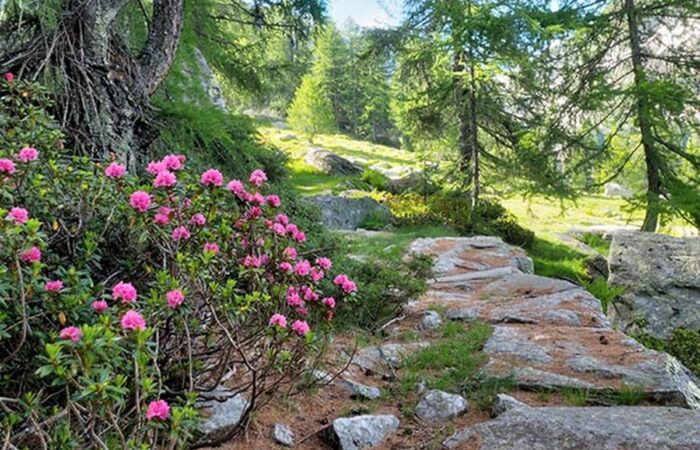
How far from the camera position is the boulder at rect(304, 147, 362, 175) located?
695 inches

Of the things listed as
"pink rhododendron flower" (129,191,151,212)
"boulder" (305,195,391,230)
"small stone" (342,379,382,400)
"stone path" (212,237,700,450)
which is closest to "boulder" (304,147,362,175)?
"boulder" (305,195,391,230)

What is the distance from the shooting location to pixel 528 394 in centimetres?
269

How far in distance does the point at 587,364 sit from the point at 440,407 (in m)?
1.11

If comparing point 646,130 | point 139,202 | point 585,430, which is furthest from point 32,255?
point 646,130

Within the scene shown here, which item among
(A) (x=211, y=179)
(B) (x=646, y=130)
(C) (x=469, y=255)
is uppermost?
(B) (x=646, y=130)

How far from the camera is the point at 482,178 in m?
11.3

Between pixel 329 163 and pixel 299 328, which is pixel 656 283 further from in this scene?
pixel 329 163

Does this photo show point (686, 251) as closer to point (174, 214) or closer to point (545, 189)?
point (545, 189)

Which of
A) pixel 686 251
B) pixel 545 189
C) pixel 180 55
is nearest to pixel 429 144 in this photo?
pixel 545 189

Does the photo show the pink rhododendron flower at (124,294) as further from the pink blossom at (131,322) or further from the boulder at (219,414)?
the boulder at (219,414)

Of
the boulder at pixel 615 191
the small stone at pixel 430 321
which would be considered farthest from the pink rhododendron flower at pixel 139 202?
the boulder at pixel 615 191

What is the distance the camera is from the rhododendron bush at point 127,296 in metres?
1.32

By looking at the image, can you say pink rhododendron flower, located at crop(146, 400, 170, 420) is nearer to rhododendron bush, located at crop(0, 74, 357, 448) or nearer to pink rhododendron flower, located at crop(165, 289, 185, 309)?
rhododendron bush, located at crop(0, 74, 357, 448)

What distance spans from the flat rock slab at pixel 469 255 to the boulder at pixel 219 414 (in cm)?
433
